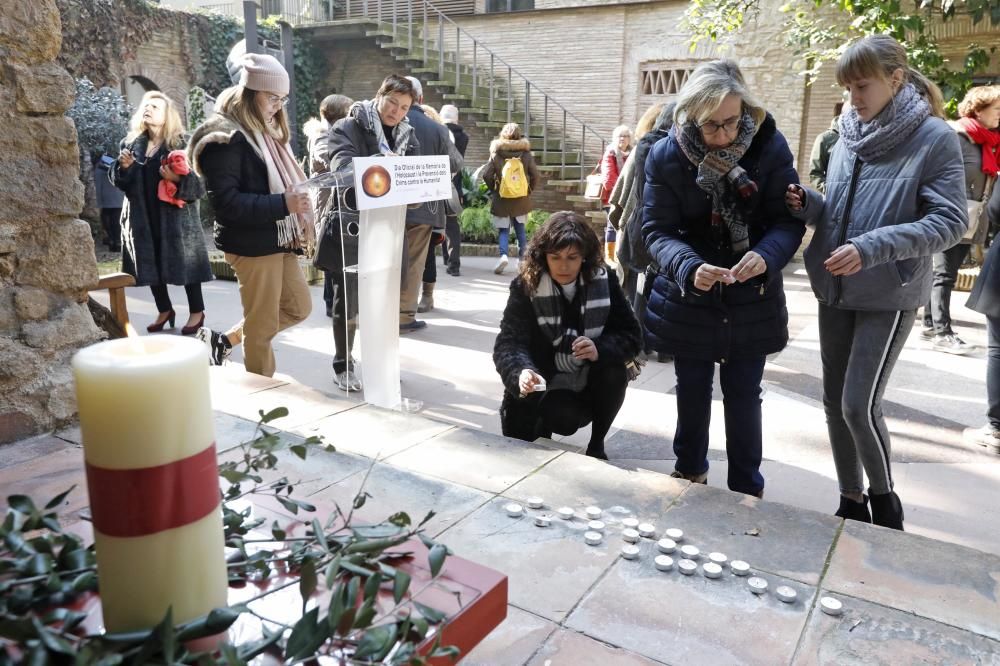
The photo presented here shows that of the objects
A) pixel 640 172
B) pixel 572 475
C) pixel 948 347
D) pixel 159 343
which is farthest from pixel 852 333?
pixel 948 347

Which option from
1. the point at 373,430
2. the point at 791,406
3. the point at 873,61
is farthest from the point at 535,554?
the point at 791,406

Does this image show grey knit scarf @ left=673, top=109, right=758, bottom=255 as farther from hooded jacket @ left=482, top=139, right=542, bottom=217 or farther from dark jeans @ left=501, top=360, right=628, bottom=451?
hooded jacket @ left=482, top=139, right=542, bottom=217

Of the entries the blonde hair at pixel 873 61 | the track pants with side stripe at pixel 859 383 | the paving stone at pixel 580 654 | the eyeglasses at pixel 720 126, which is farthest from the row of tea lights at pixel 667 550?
the blonde hair at pixel 873 61

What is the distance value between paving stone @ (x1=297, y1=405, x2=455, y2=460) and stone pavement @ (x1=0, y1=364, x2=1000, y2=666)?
11mm

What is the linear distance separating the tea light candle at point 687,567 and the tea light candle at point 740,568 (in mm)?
96

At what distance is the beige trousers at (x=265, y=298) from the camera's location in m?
3.85

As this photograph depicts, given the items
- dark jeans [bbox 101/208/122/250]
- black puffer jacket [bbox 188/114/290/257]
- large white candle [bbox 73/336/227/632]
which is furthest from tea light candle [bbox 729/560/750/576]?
dark jeans [bbox 101/208/122/250]

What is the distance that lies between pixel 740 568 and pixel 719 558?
0.06 m

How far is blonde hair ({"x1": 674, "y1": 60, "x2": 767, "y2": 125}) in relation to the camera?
263 cm

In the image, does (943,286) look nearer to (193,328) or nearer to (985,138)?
(985,138)

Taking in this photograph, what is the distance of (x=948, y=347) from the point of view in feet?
19.7

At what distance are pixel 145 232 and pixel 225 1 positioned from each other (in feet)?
64.6

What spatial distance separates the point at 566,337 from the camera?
3.46m

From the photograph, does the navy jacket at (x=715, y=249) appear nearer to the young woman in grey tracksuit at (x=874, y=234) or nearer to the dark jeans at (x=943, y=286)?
the young woman in grey tracksuit at (x=874, y=234)
